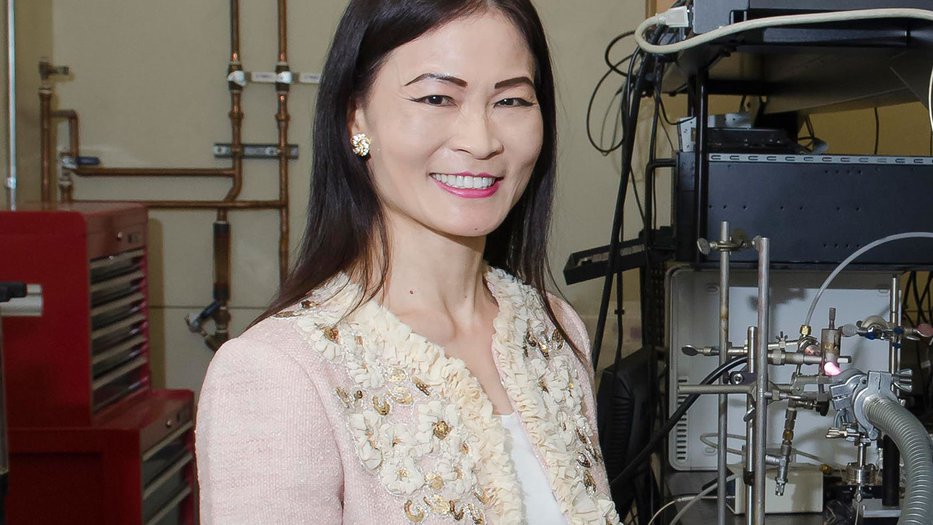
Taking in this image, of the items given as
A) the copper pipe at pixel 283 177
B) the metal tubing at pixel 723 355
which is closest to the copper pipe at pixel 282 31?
the copper pipe at pixel 283 177

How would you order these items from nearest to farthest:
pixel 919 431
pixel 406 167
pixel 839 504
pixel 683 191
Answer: pixel 919 431
pixel 406 167
pixel 839 504
pixel 683 191

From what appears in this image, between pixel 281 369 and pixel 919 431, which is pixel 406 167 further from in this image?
pixel 919 431

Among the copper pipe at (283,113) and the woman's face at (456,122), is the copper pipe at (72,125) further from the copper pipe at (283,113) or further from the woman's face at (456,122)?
the woman's face at (456,122)

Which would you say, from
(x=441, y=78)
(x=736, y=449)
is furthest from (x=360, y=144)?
(x=736, y=449)

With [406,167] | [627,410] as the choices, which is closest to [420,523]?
[406,167]

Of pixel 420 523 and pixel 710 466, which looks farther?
pixel 710 466

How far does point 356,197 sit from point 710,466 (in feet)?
3.16

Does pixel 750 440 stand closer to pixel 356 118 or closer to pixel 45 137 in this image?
pixel 356 118

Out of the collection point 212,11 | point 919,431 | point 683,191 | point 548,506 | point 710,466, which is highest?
point 212,11

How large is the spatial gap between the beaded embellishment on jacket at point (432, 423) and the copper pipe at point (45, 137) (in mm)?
2121

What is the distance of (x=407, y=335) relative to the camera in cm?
92

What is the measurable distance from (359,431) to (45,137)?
2284 mm

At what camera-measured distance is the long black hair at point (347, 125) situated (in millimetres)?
903

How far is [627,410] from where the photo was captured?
5.38 ft
